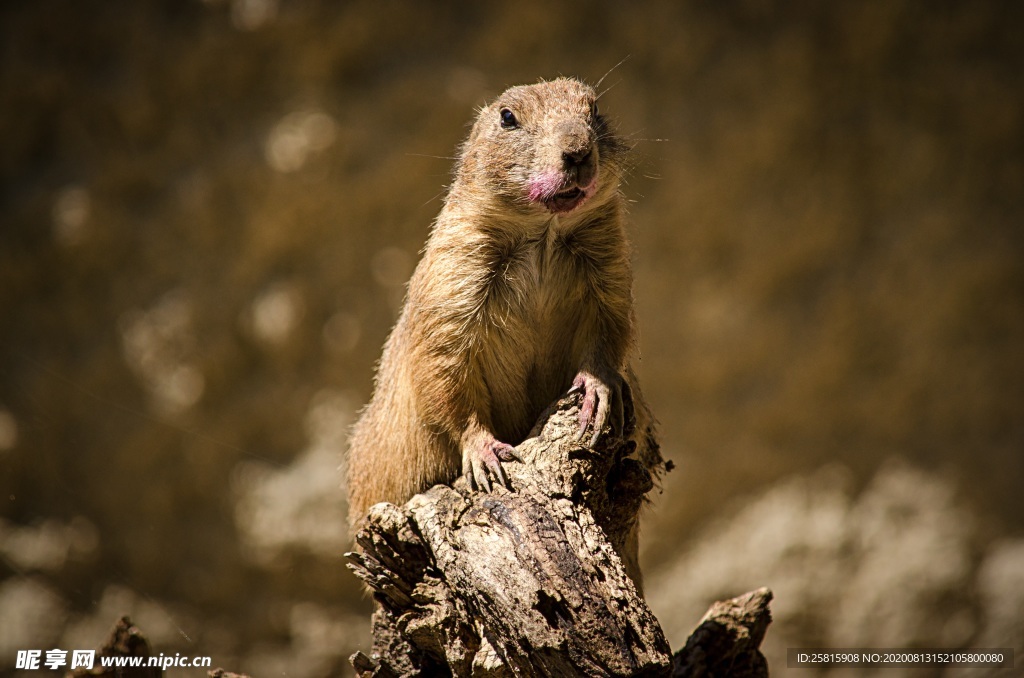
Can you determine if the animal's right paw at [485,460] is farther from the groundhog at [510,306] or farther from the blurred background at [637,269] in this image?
the blurred background at [637,269]

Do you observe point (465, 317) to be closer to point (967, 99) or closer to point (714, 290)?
point (714, 290)

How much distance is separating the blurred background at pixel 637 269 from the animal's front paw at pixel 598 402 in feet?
11.5

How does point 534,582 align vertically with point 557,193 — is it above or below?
below

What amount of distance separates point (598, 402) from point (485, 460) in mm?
473

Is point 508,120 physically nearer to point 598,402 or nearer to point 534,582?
Result: point 598,402

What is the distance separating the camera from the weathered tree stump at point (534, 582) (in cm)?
277

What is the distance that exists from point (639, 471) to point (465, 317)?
0.90 m

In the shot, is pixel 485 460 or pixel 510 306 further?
pixel 510 306

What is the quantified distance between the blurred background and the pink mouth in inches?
140

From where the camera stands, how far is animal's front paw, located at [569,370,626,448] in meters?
3.38

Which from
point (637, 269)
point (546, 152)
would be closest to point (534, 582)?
point (546, 152)

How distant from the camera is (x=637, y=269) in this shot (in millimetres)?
7086

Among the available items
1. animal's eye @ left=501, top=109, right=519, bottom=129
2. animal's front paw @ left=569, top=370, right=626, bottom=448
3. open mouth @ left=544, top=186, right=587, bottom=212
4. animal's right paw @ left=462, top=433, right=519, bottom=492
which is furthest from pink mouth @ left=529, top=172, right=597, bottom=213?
animal's right paw @ left=462, top=433, right=519, bottom=492

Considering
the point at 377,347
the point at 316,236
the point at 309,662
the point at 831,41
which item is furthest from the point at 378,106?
the point at 309,662
